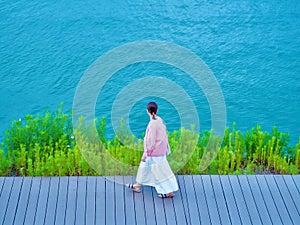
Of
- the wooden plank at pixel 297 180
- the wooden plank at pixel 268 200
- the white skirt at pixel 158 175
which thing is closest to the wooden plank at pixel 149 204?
the white skirt at pixel 158 175

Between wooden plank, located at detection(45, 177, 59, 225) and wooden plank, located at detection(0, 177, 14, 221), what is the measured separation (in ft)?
1.42

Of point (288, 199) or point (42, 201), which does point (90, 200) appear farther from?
point (288, 199)

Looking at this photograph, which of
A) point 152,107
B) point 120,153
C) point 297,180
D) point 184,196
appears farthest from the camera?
point 120,153

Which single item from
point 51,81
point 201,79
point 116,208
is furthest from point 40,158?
point 201,79

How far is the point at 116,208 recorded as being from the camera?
20.6ft

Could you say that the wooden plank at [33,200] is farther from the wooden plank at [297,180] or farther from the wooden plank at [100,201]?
the wooden plank at [297,180]

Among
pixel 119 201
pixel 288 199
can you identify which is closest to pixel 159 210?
pixel 119 201

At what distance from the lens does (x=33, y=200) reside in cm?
638

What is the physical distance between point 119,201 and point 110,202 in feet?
0.31

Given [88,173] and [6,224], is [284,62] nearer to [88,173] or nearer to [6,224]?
[88,173]

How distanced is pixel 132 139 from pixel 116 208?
1589 millimetres

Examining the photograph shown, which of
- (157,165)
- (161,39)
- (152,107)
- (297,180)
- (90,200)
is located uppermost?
(161,39)

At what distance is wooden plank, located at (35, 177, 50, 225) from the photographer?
6.11m

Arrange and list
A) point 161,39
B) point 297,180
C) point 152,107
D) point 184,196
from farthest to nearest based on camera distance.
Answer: point 161,39, point 297,180, point 184,196, point 152,107
